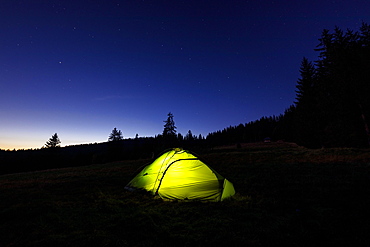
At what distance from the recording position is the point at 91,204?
20.6 ft

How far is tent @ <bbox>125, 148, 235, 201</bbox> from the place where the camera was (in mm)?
6301

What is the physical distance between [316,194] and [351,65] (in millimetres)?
22778

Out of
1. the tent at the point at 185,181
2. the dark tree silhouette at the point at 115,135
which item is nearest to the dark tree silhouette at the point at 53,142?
the dark tree silhouette at the point at 115,135

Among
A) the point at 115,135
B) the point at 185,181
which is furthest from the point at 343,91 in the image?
the point at 115,135

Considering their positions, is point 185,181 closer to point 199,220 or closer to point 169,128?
point 199,220

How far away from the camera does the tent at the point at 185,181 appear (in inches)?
248

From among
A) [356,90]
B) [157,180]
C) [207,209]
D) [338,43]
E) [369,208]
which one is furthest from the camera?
[338,43]

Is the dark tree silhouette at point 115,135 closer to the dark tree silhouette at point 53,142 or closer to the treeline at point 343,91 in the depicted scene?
the dark tree silhouette at point 53,142

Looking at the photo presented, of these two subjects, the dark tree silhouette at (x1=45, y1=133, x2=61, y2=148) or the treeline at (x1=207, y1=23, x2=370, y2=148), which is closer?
the treeline at (x1=207, y1=23, x2=370, y2=148)

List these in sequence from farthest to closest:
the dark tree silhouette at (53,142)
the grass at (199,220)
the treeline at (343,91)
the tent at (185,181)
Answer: the dark tree silhouette at (53,142), the treeline at (343,91), the tent at (185,181), the grass at (199,220)

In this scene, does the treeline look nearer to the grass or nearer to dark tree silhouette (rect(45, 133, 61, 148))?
the grass

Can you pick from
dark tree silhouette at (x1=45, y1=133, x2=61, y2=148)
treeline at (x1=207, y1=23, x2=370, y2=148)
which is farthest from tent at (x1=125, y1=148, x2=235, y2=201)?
dark tree silhouette at (x1=45, y1=133, x2=61, y2=148)

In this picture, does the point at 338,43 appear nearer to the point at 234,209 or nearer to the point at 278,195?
the point at 278,195

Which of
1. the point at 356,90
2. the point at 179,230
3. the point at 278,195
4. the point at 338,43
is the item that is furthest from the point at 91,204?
the point at 338,43
